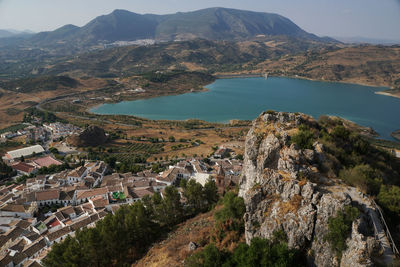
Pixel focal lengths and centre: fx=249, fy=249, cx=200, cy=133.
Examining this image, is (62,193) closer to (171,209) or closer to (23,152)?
(171,209)

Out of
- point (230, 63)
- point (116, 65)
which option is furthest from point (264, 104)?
point (116, 65)

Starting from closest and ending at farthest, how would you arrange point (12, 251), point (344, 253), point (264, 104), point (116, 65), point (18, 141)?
1. point (344, 253)
2. point (12, 251)
3. point (18, 141)
4. point (264, 104)
5. point (116, 65)

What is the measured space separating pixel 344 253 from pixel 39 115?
3500 inches

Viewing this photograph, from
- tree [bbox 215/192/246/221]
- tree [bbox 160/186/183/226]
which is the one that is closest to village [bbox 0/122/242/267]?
tree [bbox 160/186/183/226]

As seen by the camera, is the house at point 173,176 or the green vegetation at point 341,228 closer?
the green vegetation at point 341,228

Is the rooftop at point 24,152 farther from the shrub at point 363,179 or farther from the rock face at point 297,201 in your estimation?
the shrub at point 363,179

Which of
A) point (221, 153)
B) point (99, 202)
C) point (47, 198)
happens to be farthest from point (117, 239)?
point (221, 153)

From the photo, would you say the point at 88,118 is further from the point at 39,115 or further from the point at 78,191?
the point at 78,191

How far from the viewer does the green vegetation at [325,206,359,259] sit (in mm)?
9672

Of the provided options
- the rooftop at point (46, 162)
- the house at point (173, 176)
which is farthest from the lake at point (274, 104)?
the house at point (173, 176)

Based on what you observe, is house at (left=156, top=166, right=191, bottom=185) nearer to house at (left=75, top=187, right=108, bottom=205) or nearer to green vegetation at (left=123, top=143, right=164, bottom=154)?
house at (left=75, top=187, right=108, bottom=205)

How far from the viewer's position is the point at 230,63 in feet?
650

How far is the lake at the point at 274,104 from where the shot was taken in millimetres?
84062

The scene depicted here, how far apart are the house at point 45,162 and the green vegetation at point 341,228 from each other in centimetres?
4409
